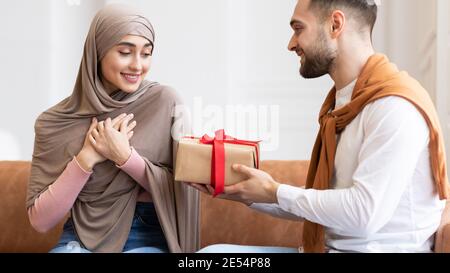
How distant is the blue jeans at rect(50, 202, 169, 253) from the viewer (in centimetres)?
175

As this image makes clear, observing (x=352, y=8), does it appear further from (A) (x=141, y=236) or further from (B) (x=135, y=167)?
(A) (x=141, y=236)

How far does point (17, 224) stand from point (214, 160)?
1.13m

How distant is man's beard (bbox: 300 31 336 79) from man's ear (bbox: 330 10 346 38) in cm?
3

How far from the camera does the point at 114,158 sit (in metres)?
1.70

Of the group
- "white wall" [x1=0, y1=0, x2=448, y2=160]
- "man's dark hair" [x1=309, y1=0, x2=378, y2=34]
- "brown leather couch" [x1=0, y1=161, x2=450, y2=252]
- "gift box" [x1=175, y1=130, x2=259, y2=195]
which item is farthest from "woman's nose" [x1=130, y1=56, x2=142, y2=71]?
"white wall" [x1=0, y1=0, x2=448, y2=160]

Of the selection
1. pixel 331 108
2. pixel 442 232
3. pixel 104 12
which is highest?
pixel 104 12

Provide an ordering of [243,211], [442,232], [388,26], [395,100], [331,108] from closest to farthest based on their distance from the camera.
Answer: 1. [395,100]
2. [442,232]
3. [331,108]
4. [243,211]
5. [388,26]

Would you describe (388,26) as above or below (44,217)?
above

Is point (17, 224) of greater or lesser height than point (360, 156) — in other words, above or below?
below

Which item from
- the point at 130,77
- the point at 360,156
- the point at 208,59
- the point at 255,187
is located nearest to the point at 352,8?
the point at 360,156

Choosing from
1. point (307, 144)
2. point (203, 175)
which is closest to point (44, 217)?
point (203, 175)

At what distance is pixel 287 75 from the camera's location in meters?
3.70
